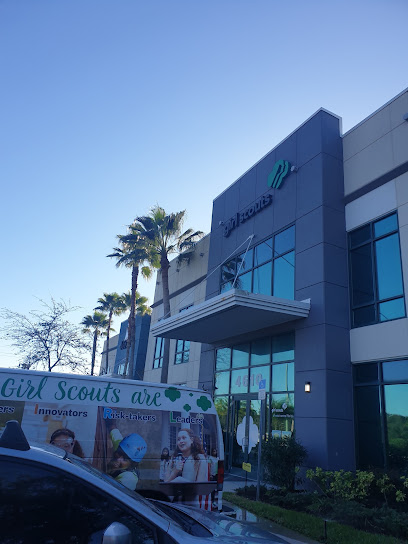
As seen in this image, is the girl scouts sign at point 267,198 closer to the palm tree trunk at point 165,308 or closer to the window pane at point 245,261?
the window pane at point 245,261

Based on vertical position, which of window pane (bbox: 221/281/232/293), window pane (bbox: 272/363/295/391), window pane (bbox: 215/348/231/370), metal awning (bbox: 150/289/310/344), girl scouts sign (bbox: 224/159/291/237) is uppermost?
girl scouts sign (bbox: 224/159/291/237)

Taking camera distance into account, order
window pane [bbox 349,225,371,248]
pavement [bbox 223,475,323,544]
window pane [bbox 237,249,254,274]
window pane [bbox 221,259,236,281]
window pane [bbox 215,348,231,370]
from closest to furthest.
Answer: pavement [bbox 223,475,323,544] → window pane [bbox 349,225,371,248] → window pane [bbox 237,249,254,274] → window pane [bbox 215,348,231,370] → window pane [bbox 221,259,236,281]

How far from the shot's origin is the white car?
2441 mm

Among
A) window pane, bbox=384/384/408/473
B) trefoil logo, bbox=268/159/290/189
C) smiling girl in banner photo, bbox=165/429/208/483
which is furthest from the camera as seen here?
trefoil logo, bbox=268/159/290/189

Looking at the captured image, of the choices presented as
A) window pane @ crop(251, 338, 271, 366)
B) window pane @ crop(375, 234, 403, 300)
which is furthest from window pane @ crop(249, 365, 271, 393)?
window pane @ crop(375, 234, 403, 300)

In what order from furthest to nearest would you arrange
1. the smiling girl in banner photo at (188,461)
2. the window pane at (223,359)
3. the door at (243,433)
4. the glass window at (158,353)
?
the glass window at (158,353), the window pane at (223,359), the door at (243,433), the smiling girl in banner photo at (188,461)

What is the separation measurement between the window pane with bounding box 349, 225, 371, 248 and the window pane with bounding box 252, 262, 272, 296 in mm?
3048

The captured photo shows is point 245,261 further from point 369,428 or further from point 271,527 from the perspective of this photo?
point 271,527

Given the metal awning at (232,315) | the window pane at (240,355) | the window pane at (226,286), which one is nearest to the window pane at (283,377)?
the metal awning at (232,315)

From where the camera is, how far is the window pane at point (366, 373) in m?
11.7

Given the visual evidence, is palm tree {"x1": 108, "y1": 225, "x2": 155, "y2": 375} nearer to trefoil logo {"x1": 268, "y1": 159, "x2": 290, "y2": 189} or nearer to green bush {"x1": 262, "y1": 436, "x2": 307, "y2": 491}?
trefoil logo {"x1": 268, "y1": 159, "x2": 290, "y2": 189}

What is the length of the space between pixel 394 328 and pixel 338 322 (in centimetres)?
161

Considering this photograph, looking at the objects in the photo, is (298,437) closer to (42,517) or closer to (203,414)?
(203,414)

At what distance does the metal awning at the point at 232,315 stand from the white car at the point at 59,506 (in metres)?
9.19
